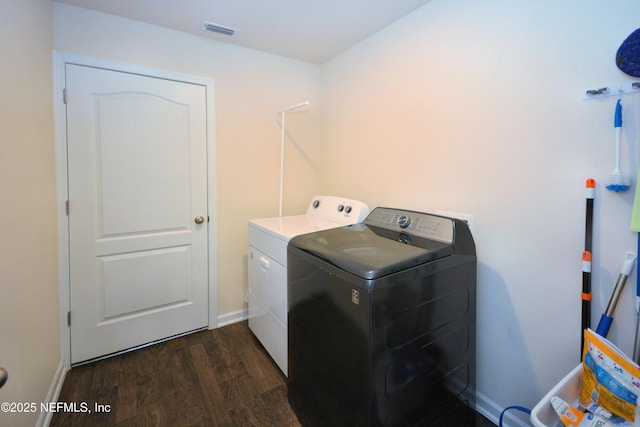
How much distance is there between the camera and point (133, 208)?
2.09 meters

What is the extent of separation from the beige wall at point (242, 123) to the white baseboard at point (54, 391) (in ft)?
3.35

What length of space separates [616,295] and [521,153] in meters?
0.67

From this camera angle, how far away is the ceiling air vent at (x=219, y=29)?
6.71 ft

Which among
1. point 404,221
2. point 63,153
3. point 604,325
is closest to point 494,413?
point 604,325

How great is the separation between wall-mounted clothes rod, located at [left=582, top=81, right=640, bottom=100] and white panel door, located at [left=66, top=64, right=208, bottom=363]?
2.30 m

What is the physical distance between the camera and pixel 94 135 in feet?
6.34

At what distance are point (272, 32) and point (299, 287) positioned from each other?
1.85 meters

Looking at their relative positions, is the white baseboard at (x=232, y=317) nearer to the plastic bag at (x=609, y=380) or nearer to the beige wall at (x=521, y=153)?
the beige wall at (x=521, y=153)

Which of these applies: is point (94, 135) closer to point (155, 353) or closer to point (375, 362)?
point (155, 353)

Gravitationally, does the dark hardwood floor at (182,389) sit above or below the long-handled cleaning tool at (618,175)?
below

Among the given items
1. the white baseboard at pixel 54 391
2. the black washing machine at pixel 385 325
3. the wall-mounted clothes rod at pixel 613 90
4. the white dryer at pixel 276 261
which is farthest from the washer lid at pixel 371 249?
the white baseboard at pixel 54 391

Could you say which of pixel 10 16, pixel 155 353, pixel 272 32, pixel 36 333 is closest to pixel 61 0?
pixel 10 16

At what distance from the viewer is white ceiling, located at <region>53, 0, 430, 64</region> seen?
5.86 ft

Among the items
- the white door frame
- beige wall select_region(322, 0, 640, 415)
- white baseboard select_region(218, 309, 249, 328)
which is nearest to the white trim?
white baseboard select_region(218, 309, 249, 328)
